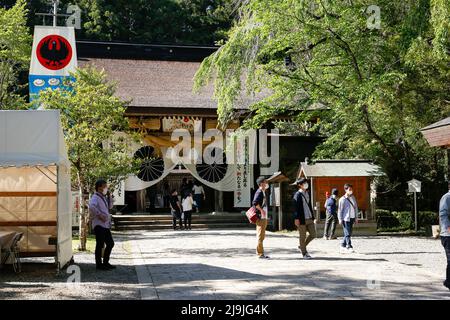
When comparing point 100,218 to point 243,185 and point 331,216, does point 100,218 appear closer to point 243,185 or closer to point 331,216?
point 331,216

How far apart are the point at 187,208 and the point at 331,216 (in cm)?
636

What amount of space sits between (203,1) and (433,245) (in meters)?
27.3

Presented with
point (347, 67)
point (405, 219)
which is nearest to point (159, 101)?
point (347, 67)

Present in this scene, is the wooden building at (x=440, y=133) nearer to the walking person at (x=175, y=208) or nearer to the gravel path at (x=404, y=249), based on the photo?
the gravel path at (x=404, y=249)

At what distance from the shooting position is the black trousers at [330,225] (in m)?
16.0

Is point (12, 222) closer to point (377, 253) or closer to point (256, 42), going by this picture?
point (377, 253)

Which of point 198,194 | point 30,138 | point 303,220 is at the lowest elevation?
point 303,220

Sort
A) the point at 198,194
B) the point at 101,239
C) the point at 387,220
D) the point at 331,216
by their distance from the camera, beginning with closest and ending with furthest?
the point at 101,239 < the point at 331,216 < the point at 387,220 < the point at 198,194

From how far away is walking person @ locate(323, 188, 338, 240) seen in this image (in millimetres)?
15652

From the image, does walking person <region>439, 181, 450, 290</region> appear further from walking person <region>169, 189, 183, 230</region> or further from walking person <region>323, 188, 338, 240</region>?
walking person <region>169, 189, 183, 230</region>

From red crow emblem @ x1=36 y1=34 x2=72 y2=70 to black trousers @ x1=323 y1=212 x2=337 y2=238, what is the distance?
398 inches

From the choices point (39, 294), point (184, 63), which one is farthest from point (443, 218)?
point (184, 63)

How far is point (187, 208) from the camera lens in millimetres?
20594

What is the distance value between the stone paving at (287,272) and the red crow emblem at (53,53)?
25.8 ft
